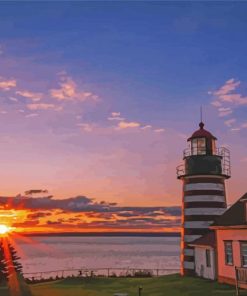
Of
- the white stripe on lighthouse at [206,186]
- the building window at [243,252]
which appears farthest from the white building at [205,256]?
the building window at [243,252]

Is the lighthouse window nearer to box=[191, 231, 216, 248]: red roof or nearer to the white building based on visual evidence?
box=[191, 231, 216, 248]: red roof

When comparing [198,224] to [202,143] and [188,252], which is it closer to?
[188,252]

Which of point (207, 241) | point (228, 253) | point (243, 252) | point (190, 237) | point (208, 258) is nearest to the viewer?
point (243, 252)

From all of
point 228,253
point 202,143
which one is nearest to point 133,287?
point 228,253

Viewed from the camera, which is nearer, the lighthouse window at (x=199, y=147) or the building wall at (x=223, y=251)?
the building wall at (x=223, y=251)

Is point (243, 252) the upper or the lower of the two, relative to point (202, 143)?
lower

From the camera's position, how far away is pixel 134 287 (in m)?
35.4

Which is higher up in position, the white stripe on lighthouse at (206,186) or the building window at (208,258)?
the white stripe on lighthouse at (206,186)

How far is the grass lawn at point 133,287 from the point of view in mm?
31034

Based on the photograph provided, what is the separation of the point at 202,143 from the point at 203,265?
10681 mm

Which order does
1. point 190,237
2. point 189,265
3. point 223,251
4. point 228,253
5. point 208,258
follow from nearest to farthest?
1. point 228,253
2. point 223,251
3. point 208,258
4. point 190,237
5. point 189,265

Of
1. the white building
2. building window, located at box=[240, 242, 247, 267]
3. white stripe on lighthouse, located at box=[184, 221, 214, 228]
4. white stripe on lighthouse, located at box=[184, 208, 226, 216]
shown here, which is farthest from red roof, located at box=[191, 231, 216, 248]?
building window, located at box=[240, 242, 247, 267]

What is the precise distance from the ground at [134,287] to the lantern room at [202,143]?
36.3 ft

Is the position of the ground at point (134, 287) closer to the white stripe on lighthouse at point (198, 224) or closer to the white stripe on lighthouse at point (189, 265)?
the white stripe on lighthouse at point (189, 265)
